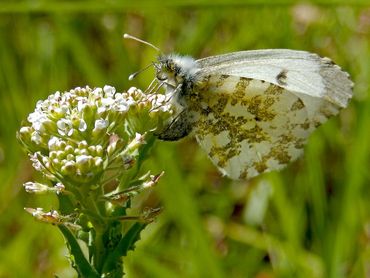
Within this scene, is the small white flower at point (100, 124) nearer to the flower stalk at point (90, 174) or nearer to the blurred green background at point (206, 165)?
the flower stalk at point (90, 174)

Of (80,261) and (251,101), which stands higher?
(251,101)

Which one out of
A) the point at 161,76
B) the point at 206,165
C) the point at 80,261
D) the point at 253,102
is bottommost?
the point at 206,165

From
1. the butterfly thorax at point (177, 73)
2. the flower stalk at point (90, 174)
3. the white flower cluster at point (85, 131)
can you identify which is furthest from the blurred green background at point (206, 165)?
the flower stalk at point (90, 174)

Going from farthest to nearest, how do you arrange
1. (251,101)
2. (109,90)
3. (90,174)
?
(251,101) < (109,90) < (90,174)

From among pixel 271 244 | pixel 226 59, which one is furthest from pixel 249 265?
pixel 226 59

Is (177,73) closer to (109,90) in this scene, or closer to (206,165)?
(109,90)

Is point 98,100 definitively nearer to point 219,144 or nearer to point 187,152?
point 219,144

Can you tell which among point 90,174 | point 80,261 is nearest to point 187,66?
point 90,174
